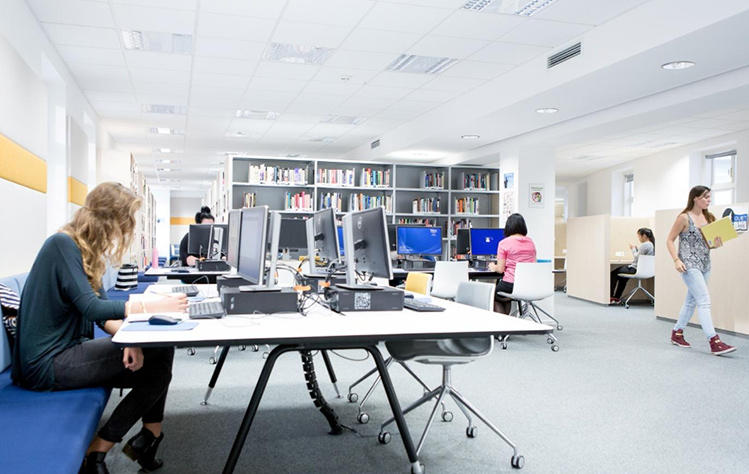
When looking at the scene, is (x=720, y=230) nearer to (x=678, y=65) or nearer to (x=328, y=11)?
(x=678, y=65)

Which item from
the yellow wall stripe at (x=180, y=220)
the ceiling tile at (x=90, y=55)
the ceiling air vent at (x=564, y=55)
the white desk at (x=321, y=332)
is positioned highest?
the ceiling tile at (x=90, y=55)

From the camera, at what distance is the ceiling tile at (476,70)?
229 inches

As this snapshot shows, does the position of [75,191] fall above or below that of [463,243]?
above

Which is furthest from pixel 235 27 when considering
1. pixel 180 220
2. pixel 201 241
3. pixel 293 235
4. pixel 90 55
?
pixel 180 220

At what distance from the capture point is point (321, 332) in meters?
2.09

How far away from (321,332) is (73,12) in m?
4.00

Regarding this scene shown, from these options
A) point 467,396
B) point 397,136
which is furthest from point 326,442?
point 397,136

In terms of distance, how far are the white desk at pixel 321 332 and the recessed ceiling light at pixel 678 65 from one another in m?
3.38

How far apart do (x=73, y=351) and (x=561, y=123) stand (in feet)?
21.1

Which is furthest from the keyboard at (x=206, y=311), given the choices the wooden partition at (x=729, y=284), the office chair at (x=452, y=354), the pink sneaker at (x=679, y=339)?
A: the wooden partition at (x=729, y=284)

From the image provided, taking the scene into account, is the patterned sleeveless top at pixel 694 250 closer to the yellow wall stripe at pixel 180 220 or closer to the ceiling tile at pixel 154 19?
the ceiling tile at pixel 154 19

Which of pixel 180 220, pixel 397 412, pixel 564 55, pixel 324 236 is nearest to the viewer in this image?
pixel 397 412

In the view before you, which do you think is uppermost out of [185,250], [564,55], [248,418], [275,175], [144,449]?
[564,55]

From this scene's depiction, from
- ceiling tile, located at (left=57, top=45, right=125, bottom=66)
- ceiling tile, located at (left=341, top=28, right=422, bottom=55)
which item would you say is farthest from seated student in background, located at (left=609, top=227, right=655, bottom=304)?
ceiling tile, located at (left=57, top=45, right=125, bottom=66)
